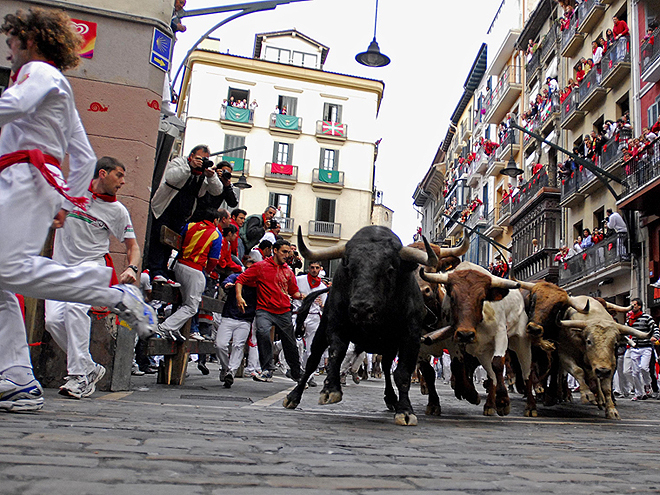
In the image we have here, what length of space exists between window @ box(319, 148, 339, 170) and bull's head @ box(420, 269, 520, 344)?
45651mm

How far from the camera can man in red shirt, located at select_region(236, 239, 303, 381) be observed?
416 inches

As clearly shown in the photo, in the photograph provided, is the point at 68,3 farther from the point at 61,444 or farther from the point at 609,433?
the point at 609,433

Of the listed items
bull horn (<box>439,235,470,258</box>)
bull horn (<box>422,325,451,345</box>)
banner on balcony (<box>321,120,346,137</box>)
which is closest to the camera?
bull horn (<box>439,235,470,258</box>)

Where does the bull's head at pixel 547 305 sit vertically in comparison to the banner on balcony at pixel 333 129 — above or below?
below

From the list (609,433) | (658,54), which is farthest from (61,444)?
(658,54)

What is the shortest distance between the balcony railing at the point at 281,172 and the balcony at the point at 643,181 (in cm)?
2930

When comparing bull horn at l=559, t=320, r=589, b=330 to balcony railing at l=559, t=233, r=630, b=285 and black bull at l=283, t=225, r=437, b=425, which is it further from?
balcony railing at l=559, t=233, r=630, b=285

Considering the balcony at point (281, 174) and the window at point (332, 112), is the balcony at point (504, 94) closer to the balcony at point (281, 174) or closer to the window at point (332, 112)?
the window at point (332, 112)

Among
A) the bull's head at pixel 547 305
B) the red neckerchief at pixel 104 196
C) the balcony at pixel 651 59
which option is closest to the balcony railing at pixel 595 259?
the balcony at pixel 651 59

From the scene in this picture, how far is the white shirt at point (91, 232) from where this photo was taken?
21.7ft

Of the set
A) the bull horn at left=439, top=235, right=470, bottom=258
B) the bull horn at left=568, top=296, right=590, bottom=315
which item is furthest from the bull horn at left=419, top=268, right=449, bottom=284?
the bull horn at left=568, top=296, right=590, bottom=315

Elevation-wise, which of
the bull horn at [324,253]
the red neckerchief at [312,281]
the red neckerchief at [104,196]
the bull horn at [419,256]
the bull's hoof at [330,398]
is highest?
the red neckerchief at [312,281]

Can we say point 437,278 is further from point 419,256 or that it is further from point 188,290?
point 188,290

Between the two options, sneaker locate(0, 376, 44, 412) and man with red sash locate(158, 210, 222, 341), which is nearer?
sneaker locate(0, 376, 44, 412)
